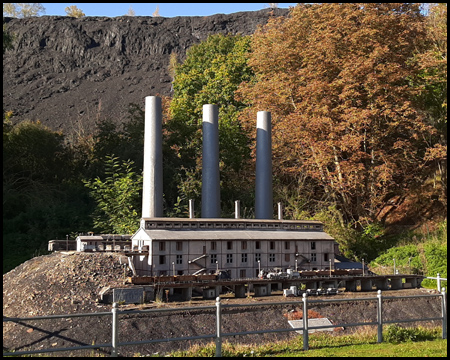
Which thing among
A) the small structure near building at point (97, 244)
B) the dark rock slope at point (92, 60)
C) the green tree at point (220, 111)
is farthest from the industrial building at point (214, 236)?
the dark rock slope at point (92, 60)

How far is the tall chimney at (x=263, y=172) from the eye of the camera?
2858 cm

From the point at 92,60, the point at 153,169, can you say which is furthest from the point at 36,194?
the point at 92,60

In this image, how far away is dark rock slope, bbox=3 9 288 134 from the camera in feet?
261

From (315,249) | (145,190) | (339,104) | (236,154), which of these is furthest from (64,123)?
(315,249)

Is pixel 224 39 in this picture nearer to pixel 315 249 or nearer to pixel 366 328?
pixel 315 249

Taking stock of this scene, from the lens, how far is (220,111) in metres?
45.1

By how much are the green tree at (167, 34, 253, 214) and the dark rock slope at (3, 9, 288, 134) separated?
2583cm

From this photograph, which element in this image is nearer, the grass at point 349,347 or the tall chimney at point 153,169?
the grass at point 349,347

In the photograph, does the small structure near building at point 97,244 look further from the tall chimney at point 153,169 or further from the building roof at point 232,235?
the tall chimney at point 153,169

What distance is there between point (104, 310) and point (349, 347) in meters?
7.40

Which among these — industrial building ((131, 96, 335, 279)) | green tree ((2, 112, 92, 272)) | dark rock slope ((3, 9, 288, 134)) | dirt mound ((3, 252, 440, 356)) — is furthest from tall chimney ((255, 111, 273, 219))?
dark rock slope ((3, 9, 288, 134))

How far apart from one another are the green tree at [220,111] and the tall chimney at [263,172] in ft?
31.4

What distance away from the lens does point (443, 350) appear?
13945 mm

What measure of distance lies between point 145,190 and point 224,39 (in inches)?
1307
